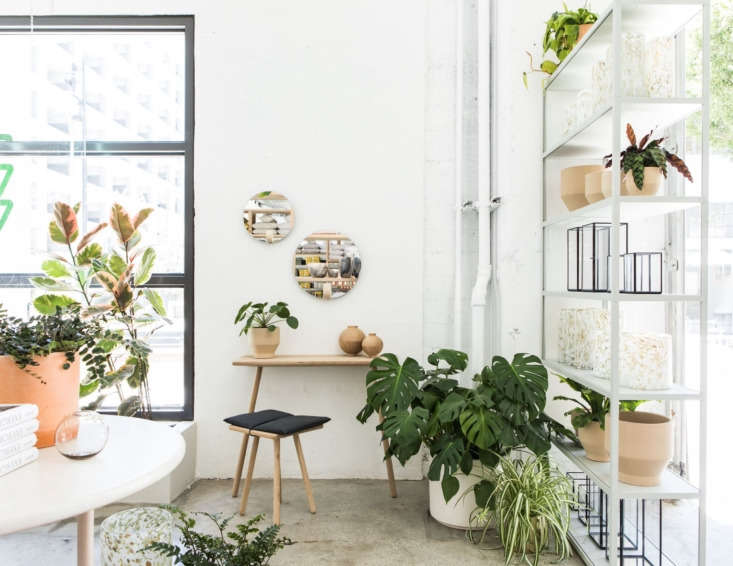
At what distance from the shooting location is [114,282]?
9.62ft

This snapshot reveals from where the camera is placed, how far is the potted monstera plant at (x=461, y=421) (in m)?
2.21

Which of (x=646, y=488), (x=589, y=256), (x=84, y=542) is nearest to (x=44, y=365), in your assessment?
(x=84, y=542)

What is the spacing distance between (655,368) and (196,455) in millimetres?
2529

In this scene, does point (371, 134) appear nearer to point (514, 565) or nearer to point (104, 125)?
point (104, 125)

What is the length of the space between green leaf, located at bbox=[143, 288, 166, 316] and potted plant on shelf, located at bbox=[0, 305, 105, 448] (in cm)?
174

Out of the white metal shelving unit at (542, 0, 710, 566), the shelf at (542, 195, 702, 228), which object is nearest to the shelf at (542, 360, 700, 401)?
the white metal shelving unit at (542, 0, 710, 566)

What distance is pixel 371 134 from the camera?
3.21 metres

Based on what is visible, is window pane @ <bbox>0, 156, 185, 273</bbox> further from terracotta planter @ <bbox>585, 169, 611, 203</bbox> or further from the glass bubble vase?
terracotta planter @ <bbox>585, 169, 611, 203</bbox>

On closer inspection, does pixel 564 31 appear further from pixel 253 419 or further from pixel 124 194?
pixel 124 194

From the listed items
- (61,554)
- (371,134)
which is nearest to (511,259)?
(371,134)

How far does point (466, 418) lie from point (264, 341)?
1.26m

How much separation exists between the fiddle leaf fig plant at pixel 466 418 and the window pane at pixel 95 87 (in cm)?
218

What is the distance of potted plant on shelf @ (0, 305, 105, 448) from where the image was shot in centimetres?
120

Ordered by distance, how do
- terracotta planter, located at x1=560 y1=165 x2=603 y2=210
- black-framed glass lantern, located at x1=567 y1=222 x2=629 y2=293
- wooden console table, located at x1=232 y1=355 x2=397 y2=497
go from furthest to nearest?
1. wooden console table, located at x1=232 y1=355 x2=397 y2=497
2. black-framed glass lantern, located at x1=567 y1=222 x2=629 y2=293
3. terracotta planter, located at x1=560 y1=165 x2=603 y2=210
